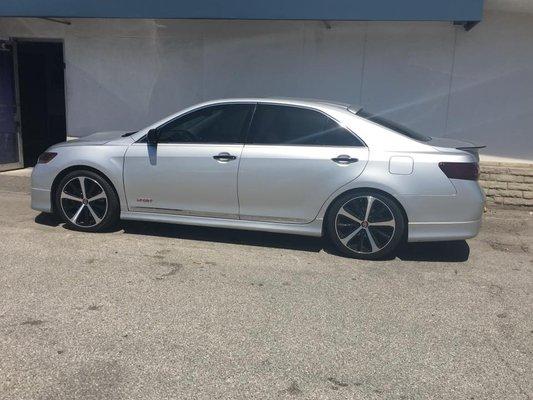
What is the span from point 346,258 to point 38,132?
8129 mm

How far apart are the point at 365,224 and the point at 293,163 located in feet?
3.09

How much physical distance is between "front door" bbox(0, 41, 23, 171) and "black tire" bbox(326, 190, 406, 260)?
21.9 feet

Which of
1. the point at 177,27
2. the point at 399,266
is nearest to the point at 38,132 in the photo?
the point at 177,27

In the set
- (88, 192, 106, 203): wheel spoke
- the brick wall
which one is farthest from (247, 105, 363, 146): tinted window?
the brick wall

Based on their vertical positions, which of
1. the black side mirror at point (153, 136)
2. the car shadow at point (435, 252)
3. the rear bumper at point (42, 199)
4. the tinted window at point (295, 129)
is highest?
the tinted window at point (295, 129)

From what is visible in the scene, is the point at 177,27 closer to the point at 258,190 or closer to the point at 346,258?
the point at 258,190

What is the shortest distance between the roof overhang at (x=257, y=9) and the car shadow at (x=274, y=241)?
303cm

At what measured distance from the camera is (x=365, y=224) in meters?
5.29

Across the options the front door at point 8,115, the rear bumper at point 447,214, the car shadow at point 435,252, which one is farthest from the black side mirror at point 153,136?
the front door at point 8,115

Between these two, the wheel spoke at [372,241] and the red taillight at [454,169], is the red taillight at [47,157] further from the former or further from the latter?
the red taillight at [454,169]

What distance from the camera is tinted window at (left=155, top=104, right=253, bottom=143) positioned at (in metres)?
5.62

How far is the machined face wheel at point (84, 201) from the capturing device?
19.3 feet

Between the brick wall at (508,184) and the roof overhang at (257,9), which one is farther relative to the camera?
the brick wall at (508,184)

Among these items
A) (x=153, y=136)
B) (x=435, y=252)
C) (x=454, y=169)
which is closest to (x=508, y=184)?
(x=435, y=252)
